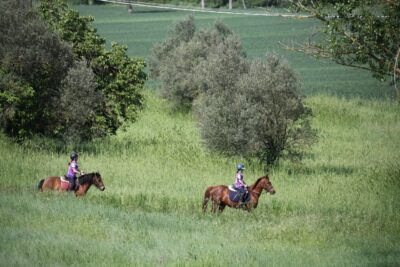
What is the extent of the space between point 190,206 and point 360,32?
396 inches

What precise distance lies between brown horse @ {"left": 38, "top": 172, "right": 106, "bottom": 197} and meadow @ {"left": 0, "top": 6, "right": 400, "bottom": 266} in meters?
0.41

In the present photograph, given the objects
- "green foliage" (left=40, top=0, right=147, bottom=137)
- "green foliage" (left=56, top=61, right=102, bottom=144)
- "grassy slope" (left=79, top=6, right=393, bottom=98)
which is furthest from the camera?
"grassy slope" (left=79, top=6, right=393, bottom=98)

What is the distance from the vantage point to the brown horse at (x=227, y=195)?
1217 inches

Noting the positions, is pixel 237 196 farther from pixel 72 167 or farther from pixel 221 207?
pixel 72 167

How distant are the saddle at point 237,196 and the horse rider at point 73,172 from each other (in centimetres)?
576

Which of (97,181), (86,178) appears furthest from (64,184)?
(97,181)

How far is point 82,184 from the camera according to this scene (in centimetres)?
3288

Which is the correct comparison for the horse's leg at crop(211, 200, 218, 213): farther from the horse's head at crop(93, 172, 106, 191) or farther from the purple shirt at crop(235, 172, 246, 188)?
the horse's head at crop(93, 172, 106, 191)

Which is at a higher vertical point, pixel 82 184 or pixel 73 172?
pixel 73 172

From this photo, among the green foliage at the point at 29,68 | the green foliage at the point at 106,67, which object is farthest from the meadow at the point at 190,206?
the green foliage at the point at 106,67

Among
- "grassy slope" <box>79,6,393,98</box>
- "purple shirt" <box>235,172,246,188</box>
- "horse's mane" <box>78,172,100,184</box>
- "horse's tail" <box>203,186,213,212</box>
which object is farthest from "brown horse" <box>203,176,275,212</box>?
"grassy slope" <box>79,6,393,98</box>

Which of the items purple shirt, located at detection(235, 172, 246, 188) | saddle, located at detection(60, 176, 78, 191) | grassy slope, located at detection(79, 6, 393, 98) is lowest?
grassy slope, located at detection(79, 6, 393, 98)

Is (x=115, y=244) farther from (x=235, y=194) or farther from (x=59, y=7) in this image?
(x=59, y=7)

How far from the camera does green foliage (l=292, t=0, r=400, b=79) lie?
35344 mm
